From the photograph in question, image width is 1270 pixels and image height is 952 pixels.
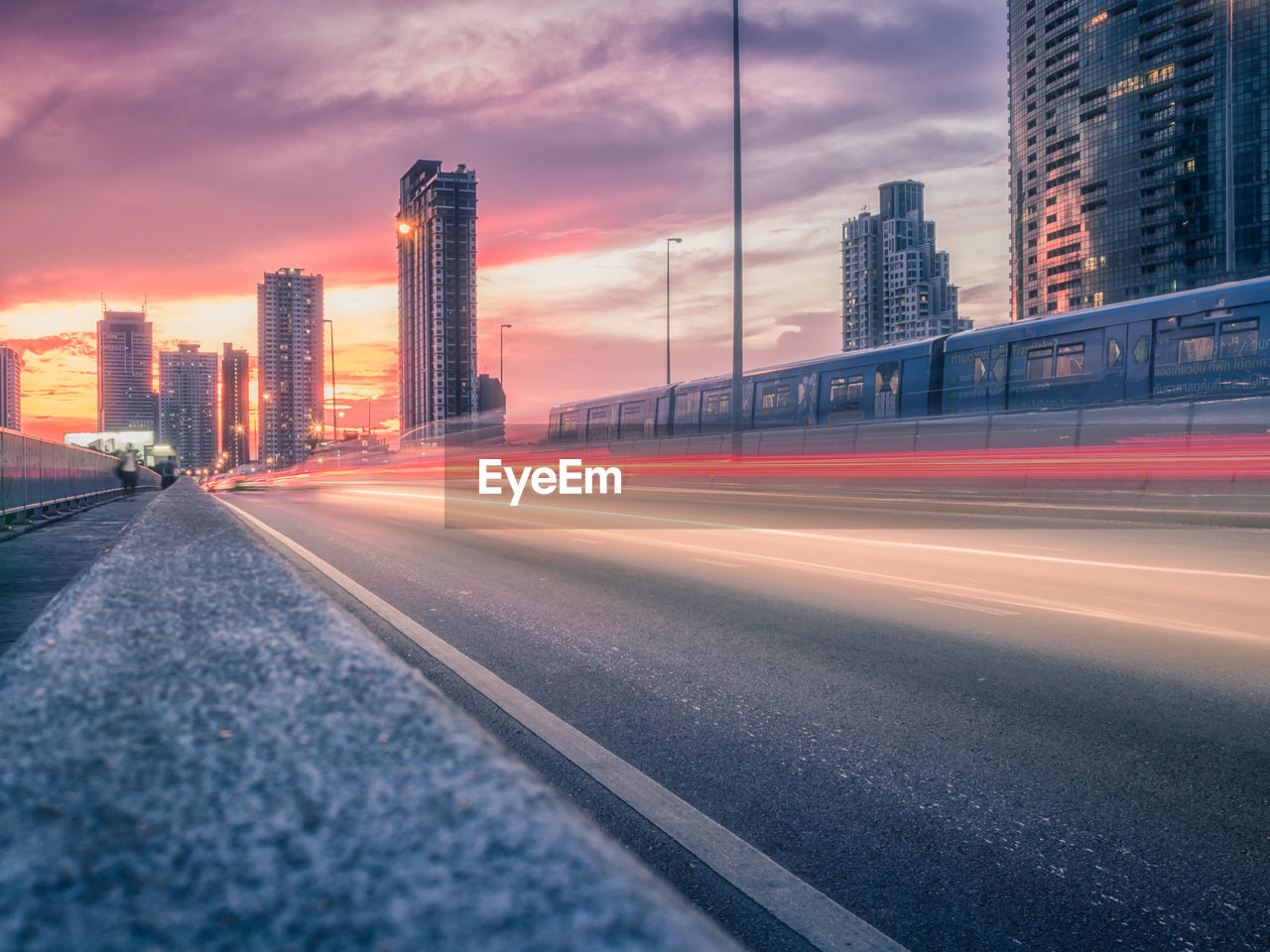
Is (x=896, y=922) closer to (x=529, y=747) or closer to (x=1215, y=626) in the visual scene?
(x=529, y=747)

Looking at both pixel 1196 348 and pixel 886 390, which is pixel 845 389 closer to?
pixel 886 390

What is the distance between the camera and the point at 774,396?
32031 millimetres

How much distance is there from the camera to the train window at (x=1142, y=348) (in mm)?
20719

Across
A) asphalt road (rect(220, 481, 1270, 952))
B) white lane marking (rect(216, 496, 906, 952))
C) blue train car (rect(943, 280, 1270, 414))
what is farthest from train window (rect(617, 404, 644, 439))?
white lane marking (rect(216, 496, 906, 952))

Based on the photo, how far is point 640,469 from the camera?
115 feet

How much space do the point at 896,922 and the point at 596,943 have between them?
2.26 meters

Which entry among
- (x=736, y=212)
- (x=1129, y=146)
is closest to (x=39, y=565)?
(x=736, y=212)

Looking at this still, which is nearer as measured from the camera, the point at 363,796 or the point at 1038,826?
the point at 363,796

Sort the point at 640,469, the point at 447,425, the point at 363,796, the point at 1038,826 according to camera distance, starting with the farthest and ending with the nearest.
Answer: the point at 447,425 → the point at 640,469 → the point at 1038,826 → the point at 363,796

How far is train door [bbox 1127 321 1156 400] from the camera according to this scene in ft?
67.8

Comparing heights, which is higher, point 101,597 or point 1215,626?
point 101,597

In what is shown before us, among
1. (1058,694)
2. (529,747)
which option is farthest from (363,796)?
(1058,694)

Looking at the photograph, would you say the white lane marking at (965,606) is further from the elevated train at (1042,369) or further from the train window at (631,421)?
the train window at (631,421)

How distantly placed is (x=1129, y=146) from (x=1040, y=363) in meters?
126
